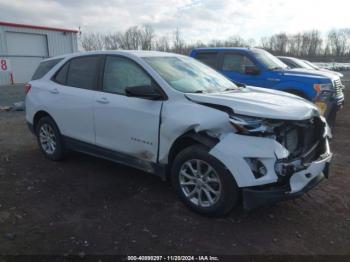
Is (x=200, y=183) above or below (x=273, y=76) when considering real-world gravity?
below

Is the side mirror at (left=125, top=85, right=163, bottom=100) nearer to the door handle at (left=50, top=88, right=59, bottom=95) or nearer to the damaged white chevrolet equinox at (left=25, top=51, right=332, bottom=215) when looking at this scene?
the damaged white chevrolet equinox at (left=25, top=51, right=332, bottom=215)

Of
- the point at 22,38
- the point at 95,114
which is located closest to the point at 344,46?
the point at 22,38

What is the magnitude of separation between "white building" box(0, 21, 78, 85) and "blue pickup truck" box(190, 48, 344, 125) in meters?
15.3

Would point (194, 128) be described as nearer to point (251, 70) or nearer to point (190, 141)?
point (190, 141)

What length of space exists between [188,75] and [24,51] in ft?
67.6

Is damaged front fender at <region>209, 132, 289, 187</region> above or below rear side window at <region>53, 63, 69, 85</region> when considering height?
below

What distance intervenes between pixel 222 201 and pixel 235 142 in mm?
639

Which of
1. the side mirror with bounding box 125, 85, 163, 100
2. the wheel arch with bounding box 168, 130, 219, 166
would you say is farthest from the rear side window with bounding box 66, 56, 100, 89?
the wheel arch with bounding box 168, 130, 219, 166

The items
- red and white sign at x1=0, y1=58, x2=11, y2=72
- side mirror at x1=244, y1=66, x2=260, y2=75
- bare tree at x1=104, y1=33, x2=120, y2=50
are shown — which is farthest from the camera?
bare tree at x1=104, y1=33, x2=120, y2=50

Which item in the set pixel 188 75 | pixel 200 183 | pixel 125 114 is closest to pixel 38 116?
pixel 125 114

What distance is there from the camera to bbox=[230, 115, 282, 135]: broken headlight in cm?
339

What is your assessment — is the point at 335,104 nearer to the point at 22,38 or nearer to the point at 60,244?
the point at 60,244

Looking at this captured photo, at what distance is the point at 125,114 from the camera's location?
14.0ft

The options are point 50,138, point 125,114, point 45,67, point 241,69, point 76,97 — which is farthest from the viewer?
point 241,69
